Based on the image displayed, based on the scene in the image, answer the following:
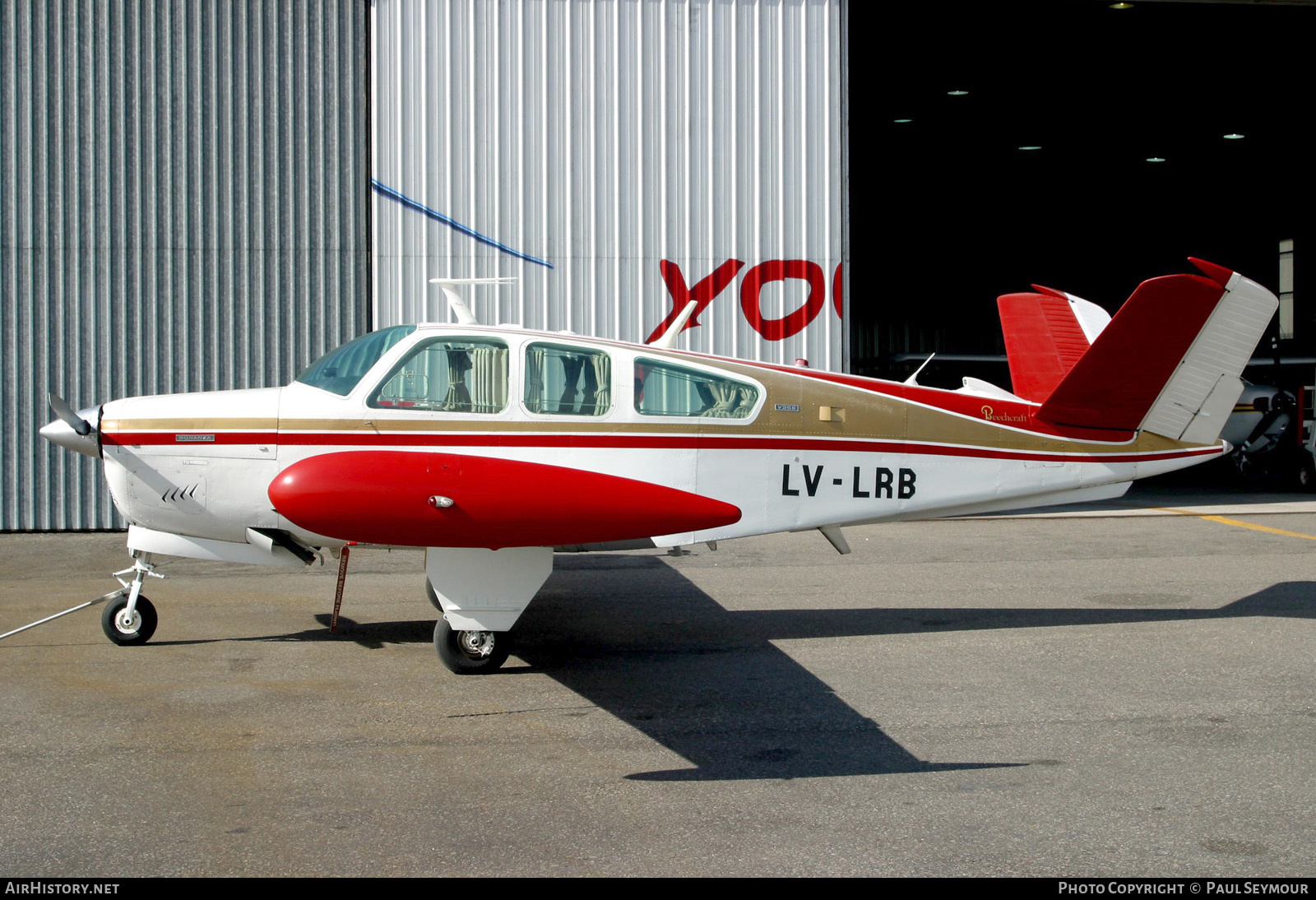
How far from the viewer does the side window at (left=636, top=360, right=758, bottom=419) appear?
6543mm

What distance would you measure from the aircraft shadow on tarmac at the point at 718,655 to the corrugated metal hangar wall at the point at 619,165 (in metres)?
4.40

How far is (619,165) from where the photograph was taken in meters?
13.3

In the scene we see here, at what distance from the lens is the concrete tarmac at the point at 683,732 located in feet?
12.6

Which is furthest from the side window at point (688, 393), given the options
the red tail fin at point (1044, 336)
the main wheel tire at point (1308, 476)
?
the main wheel tire at point (1308, 476)

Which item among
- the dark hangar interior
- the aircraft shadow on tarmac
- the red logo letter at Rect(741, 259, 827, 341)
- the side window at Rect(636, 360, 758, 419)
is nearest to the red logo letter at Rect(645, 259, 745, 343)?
the red logo letter at Rect(741, 259, 827, 341)

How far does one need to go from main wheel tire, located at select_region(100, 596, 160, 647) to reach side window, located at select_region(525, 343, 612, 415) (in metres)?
2.78

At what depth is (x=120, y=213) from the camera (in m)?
12.6

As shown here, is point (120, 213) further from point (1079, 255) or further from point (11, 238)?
point (1079, 255)

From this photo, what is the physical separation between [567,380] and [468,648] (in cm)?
161

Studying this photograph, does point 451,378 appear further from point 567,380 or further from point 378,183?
point 378,183

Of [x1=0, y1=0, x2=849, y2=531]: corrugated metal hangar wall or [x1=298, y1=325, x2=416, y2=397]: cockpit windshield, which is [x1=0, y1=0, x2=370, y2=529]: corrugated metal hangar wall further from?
[x1=298, y1=325, x2=416, y2=397]: cockpit windshield

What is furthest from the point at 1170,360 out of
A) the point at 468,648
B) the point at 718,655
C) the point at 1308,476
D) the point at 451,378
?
the point at 1308,476

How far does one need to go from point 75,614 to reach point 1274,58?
1878 cm
